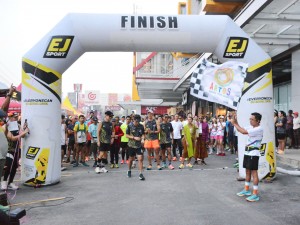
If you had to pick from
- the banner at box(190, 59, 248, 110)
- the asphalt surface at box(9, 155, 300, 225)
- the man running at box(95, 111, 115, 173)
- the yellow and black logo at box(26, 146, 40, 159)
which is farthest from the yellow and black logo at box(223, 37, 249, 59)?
the yellow and black logo at box(26, 146, 40, 159)

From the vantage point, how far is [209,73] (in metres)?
6.91

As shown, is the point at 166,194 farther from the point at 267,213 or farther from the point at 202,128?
the point at 202,128

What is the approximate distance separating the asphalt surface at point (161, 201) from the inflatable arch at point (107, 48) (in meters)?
0.89

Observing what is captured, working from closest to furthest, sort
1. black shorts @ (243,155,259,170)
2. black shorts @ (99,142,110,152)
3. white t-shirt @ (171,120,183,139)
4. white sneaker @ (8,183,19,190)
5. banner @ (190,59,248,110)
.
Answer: black shorts @ (243,155,259,170) < banner @ (190,59,248,110) < white sneaker @ (8,183,19,190) < black shorts @ (99,142,110,152) < white t-shirt @ (171,120,183,139)

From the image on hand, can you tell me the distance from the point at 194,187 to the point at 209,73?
2795mm

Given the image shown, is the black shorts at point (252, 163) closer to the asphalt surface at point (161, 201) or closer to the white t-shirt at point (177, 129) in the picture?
the asphalt surface at point (161, 201)

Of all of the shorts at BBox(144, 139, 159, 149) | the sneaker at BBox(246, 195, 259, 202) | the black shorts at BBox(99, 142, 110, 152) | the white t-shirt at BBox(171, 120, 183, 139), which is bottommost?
the sneaker at BBox(246, 195, 259, 202)

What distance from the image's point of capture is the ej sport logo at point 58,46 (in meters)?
7.81

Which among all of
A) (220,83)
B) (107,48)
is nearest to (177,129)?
(107,48)

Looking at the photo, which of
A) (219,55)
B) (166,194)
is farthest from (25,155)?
(219,55)

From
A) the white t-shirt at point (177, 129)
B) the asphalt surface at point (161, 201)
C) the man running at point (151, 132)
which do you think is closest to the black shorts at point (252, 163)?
the asphalt surface at point (161, 201)

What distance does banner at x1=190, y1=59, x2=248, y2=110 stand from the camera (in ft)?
21.9

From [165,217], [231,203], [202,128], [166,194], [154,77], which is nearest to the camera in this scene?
[165,217]

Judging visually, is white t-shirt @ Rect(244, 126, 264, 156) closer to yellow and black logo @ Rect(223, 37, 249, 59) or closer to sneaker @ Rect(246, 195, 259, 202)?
sneaker @ Rect(246, 195, 259, 202)
